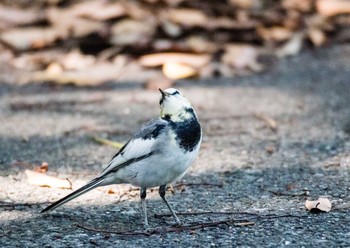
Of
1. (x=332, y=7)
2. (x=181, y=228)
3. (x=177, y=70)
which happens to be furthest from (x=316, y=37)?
(x=181, y=228)

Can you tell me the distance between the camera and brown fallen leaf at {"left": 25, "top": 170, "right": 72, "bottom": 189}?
210 inches

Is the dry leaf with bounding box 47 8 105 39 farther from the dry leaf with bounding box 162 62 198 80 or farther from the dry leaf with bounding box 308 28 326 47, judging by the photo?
the dry leaf with bounding box 308 28 326 47

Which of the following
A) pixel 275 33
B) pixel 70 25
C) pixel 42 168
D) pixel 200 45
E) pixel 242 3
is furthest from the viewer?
pixel 242 3

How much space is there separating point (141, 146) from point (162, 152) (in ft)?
0.56

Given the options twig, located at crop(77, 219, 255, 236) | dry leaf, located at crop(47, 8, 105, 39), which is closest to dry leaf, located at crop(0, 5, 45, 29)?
dry leaf, located at crop(47, 8, 105, 39)

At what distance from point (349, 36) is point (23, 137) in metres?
4.65

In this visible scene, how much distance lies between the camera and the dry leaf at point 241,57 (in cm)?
904

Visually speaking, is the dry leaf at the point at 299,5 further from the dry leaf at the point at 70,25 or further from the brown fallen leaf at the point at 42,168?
the brown fallen leaf at the point at 42,168

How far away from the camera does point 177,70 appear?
8758 mm

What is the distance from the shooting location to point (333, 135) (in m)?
6.64

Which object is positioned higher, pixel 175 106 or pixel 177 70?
pixel 175 106

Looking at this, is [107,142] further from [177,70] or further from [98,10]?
[98,10]

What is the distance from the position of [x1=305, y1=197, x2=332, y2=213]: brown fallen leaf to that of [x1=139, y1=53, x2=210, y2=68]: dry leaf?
172 inches

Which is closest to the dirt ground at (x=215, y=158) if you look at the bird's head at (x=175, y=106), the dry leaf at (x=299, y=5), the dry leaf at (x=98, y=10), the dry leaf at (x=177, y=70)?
the dry leaf at (x=177, y=70)
